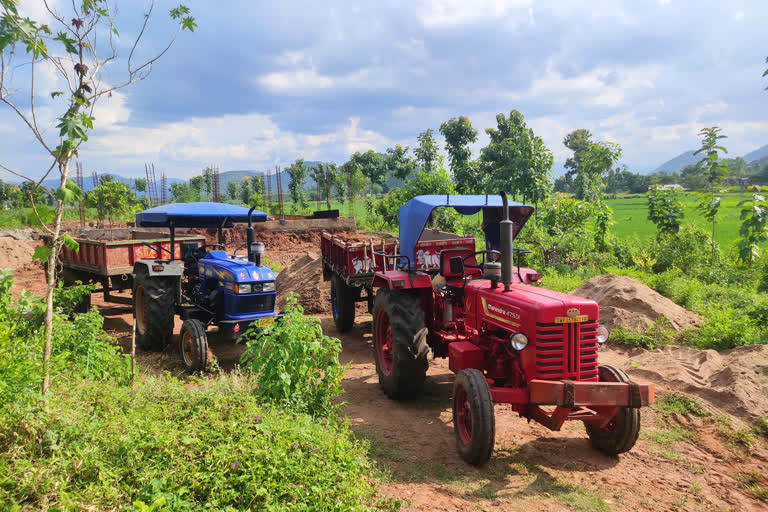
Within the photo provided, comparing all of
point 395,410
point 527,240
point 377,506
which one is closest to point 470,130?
point 527,240

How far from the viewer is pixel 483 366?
15.0 ft

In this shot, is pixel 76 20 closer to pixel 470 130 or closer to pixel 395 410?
pixel 395 410

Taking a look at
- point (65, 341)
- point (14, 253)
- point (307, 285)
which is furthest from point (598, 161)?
point (14, 253)

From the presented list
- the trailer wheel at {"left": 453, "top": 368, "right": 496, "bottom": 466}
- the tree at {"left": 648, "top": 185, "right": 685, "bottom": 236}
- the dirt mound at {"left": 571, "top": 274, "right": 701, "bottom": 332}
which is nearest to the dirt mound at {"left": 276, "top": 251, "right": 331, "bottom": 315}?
the dirt mound at {"left": 571, "top": 274, "right": 701, "bottom": 332}

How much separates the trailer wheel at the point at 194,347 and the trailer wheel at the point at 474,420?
10.4ft

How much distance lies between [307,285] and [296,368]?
6451 millimetres

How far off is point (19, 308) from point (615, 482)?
551 centimetres

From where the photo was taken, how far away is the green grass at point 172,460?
8.84 feet

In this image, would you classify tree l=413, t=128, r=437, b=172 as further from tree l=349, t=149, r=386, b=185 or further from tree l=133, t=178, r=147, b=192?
tree l=133, t=178, r=147, b=192

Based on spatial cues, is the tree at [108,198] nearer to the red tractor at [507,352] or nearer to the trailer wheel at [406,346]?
the trailer wheel at [406,346]

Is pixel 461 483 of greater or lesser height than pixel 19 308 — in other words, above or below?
below

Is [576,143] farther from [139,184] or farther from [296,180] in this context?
[139,184]

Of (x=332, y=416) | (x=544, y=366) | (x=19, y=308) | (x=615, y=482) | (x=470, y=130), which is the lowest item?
(x=615, y=482)

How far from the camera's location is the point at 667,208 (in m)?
12.6
